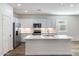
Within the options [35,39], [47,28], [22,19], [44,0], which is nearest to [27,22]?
[22,19]

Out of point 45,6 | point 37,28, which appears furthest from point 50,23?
point 45,6

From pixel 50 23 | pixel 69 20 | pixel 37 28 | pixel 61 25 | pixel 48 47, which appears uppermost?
pixel 69 20

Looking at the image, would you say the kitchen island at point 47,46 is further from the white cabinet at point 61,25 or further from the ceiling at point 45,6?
the white cabinet at point 61,25

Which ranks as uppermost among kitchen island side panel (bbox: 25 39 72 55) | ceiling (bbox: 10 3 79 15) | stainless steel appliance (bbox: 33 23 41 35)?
ceiling (bbox: 10 3 79 15)

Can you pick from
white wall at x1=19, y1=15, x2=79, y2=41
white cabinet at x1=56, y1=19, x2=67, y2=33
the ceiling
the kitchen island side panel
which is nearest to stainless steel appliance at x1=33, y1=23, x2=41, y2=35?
white wall at x1=19, y1=15, x2=79, y2=41

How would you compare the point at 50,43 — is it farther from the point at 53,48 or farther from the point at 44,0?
the point at 44,0

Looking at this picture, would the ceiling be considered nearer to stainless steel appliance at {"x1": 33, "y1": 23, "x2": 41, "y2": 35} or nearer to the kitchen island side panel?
the kitchen island side panel

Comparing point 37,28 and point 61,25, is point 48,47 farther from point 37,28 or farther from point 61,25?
point 61,25

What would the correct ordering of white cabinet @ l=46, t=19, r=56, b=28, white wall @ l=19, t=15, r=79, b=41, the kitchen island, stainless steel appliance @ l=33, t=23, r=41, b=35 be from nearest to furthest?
the kitchen island, stainless steel appliance @ l=33, t=23, r=41, b=35, white cabinet @ l=46, t=19, r=56, b=28, white wall @ l=19, t=15, r=79, b=41

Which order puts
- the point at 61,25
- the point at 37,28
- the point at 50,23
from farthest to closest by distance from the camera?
the point at 61,25
the point at 50,23
the point at 37,28

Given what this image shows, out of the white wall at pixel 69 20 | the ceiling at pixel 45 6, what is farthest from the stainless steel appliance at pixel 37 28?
the ceiling at pixel 45 6

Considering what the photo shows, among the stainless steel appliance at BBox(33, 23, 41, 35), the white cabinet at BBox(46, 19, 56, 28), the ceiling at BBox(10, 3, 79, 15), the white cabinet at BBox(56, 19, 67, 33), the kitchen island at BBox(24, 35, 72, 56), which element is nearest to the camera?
the kitchen island at BBox(24, 35, 72, 56)

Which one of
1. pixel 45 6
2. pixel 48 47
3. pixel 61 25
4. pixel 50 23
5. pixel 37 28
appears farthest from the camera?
pixel 61 25

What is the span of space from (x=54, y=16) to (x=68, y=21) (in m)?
1.14
